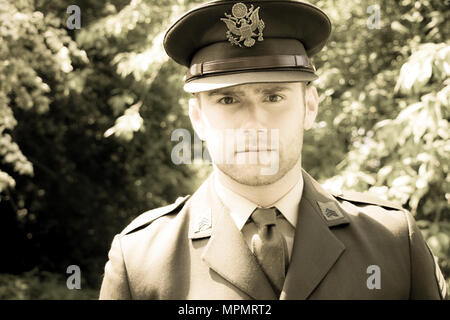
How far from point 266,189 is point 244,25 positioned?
0.59 meters

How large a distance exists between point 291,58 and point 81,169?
555cm

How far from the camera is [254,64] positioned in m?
1.64

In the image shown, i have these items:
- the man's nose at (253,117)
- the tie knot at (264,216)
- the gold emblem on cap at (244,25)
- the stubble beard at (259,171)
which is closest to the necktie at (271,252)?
the tie knot at (264,216)

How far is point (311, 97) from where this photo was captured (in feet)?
6.13

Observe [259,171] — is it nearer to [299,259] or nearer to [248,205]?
[248,205]

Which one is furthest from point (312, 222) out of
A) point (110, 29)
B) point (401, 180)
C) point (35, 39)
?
point (35, 39)

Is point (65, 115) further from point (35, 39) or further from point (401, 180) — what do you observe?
point (401, 180)

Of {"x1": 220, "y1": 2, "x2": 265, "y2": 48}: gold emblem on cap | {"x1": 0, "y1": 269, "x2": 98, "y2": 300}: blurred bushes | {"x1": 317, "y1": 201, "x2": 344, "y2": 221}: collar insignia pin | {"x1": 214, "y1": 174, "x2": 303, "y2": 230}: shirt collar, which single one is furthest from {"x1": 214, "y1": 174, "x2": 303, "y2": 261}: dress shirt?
{"x1": 0, "y1": 269, "x2": 98, "y2": 300}: blurred bushes

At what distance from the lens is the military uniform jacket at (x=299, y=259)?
1662mm

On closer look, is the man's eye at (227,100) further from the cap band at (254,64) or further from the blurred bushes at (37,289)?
the blurred bushes at (37,289)

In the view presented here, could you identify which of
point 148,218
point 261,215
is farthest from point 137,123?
point 261,215

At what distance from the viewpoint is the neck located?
1.73 meters

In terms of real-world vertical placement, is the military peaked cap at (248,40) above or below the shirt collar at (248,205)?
above

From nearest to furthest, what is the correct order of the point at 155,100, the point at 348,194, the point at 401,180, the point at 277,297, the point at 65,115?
the point at 277,297 < the point at 348,194 < the point at 401,180 < the point at 155,100 < the point at 65,115
